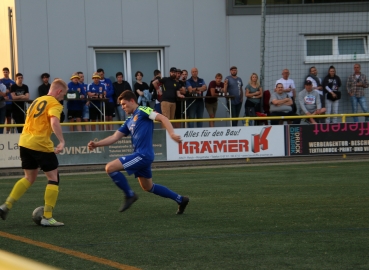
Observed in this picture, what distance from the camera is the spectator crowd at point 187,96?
1806cm

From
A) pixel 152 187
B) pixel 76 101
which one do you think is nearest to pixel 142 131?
pixel 152 187

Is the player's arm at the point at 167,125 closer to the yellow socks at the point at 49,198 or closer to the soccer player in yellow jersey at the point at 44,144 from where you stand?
the soccer player in yellow jersey at the point at 44,144

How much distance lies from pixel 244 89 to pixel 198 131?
163 inches

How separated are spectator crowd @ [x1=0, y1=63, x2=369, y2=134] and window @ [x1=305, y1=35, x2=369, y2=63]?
1498mm

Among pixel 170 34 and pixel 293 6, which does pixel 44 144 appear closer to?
pixel 170 34

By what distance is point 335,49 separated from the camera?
21.8 meters

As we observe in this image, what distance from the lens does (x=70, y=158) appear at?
1723 centimetres

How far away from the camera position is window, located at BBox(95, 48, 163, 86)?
20.8m

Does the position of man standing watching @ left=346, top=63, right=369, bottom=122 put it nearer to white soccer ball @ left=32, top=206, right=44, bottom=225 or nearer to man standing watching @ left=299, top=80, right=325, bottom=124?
man standing watching @ left=299, top=80, right=325, bottom=124

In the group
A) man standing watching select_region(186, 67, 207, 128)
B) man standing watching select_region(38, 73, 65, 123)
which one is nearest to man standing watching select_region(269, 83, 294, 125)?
man standing watching select_region(186, 67, 207, 128)

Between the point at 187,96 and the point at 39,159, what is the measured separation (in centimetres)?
1127

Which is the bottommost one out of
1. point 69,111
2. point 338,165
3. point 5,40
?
point 338,165

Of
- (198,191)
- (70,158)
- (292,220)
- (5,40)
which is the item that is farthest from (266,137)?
(292,220)

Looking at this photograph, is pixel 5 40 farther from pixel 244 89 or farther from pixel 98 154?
pixel 244 89
